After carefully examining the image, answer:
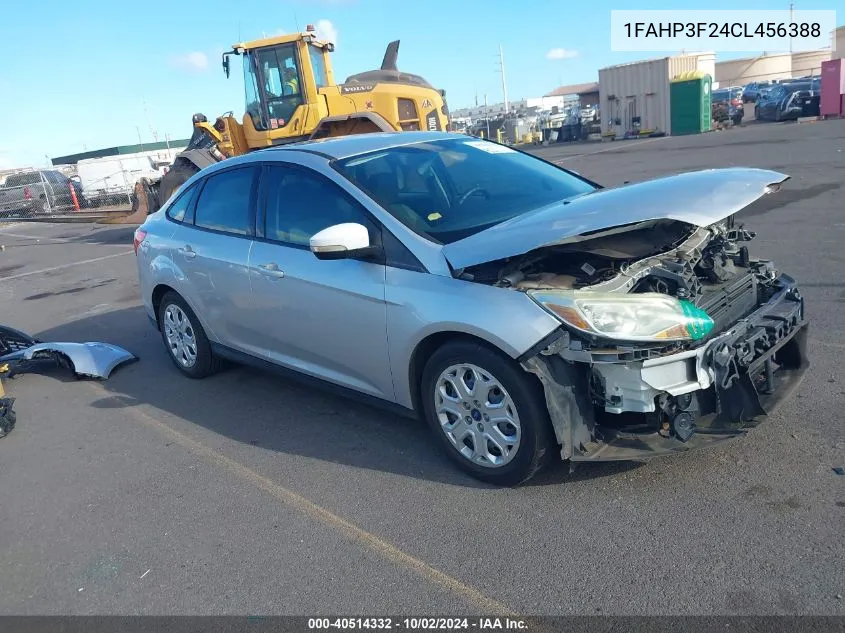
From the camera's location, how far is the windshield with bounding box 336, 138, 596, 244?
3986 mm

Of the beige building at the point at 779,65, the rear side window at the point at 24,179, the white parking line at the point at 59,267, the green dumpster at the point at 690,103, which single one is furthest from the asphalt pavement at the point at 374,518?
the beige building at the point at 779,65

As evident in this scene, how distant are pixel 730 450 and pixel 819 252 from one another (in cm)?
481

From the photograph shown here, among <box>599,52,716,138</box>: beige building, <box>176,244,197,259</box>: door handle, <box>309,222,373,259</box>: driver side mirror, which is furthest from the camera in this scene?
<box>599,52,716,138</box>: beige building

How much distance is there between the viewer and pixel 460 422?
360cm

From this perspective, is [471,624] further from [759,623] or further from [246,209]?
[246,209]

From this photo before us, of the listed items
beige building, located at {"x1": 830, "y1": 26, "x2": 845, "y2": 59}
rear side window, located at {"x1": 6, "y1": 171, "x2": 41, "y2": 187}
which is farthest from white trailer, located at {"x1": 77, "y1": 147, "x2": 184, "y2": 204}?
beige building, located at {"x1": 830, "y1": 26, "x2": 845, "y2": 59}

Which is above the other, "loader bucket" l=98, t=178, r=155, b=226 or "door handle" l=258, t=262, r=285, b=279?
"door handle" l=258, t=262, r=285, b=279

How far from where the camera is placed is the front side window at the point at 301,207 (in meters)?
4.16

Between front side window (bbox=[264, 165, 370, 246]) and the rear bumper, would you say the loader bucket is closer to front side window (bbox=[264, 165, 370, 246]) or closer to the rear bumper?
front side window (bbox=[264, 165, 370, 246])

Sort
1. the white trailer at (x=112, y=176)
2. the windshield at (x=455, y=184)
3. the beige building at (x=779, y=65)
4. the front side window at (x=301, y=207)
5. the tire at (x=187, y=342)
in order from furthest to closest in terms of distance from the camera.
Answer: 1. the beige building at (x=779, y=65)
2. the white trailer at (x=112, y=176)
3. the tire at (x=187, y=342)
4. the front side window at (x=301, y=207)
5. the windshield at (x=455, y=184)

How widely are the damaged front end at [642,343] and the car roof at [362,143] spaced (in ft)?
5.03

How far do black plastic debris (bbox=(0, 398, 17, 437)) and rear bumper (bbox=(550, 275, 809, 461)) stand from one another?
4057 millimetres

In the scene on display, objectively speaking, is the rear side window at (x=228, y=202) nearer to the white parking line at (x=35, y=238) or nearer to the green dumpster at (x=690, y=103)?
the white parking line at (x=35, y=238)

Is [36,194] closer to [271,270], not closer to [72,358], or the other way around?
[72,358]
